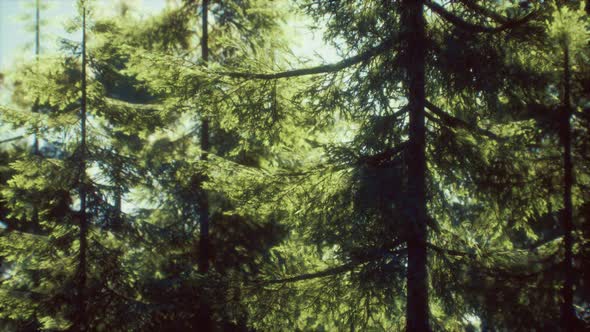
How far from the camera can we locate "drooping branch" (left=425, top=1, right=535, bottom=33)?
5306 millimetres

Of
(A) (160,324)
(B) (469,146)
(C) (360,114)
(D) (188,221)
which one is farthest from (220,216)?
(B) (469,146)

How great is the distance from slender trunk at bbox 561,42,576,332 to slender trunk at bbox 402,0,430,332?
1646 millimetres

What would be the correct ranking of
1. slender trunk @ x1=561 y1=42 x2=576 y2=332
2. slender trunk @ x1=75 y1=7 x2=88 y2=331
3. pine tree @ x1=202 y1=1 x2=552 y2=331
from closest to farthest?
slender trunk @ x1=561 y1=42 x2=576 y2=332 → pine tree @ x1=202 y1=1 x2=552 y2=331 → slender trunk @ x1=75 y1=7 x2=88 y2=331

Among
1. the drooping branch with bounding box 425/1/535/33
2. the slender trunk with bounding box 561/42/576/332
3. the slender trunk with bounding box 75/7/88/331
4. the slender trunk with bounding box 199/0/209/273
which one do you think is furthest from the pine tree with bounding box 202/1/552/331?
the slender trunk with bounding box 199/0/209/273

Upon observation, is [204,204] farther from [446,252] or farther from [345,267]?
[446,252]

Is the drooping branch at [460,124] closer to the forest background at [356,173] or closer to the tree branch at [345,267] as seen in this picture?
the forest background at [356,173]

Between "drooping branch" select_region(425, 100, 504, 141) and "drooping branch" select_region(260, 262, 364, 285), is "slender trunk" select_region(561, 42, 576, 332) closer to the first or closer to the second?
"drooping branch" select_region(425, 100, 504, 141)

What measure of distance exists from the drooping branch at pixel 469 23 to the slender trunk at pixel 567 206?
91 centimetres

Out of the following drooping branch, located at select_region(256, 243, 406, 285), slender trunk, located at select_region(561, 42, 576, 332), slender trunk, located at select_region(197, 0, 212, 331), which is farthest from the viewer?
slender trunk, located at select_region(197, 0, 212, 331)

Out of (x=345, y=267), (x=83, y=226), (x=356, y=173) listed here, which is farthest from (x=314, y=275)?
(x=83, y=226)

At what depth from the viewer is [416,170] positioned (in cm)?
601

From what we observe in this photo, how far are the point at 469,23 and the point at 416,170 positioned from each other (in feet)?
6.94

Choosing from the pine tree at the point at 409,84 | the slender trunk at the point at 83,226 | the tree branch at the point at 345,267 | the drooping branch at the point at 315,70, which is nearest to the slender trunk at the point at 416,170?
the pine tree at the point at 409,84

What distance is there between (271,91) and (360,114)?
1399mm
